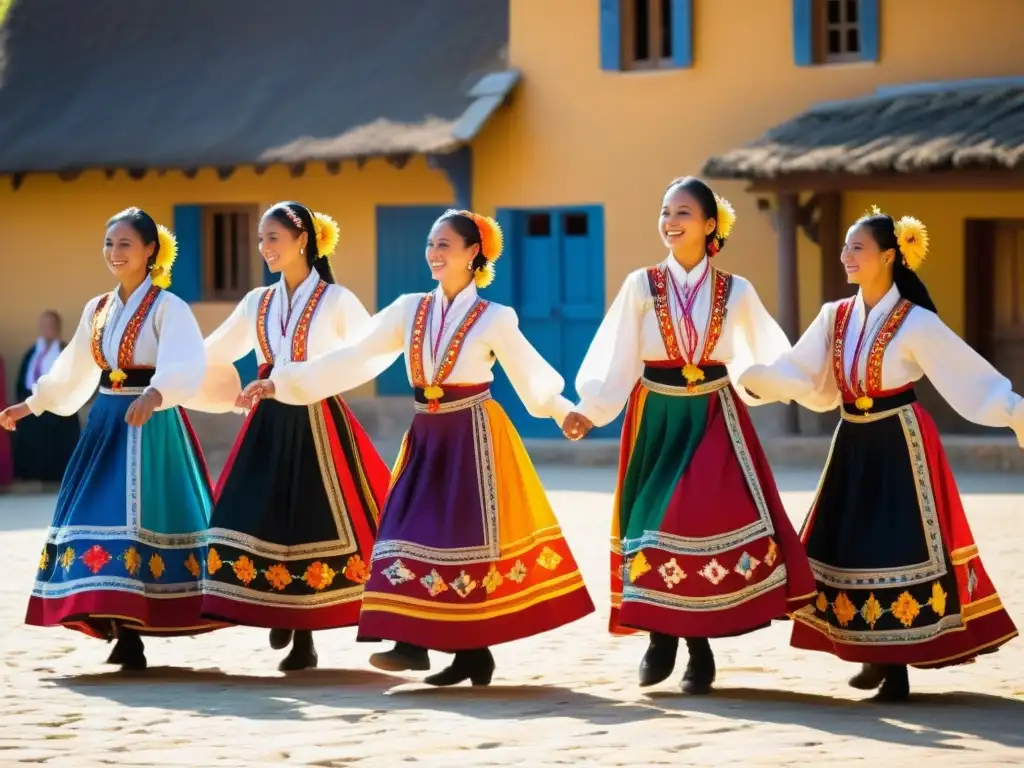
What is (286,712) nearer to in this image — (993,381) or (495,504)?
(495,504)

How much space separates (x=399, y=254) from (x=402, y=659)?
13.1m

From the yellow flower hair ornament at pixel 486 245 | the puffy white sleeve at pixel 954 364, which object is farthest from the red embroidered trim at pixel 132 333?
the puffy white sleeve at pixel 954 364

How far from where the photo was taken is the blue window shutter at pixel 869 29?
57.4ft

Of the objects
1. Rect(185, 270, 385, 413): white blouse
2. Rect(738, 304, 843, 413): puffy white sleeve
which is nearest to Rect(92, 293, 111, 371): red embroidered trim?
Rect(185, 270, 385, 413): white blouse

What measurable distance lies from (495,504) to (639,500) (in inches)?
19.8

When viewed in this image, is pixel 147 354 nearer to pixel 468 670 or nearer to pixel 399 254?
pixel 468 670

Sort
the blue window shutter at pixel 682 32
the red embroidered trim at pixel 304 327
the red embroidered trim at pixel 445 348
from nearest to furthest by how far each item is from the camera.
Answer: the red embroidered trim at pixel 445 348 → the red embroidered trim at pixel 304 327 → the blue window shutter at pixel 682 32

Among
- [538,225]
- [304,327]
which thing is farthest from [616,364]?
[538,225]

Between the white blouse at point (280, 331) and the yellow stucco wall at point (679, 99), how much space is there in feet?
33.8

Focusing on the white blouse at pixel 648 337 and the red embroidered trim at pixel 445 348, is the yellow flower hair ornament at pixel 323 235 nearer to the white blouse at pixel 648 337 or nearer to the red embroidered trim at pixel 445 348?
the red embroidered trim at pixel 445 348

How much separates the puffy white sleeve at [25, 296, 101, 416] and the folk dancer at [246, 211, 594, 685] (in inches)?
32.1

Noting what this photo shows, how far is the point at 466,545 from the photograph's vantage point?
7.31m

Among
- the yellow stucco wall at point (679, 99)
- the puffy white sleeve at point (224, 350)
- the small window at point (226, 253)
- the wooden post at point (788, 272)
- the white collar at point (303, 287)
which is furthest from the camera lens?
the small window at point (226, 253)

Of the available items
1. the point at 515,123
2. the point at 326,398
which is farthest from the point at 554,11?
the point at 326,398
